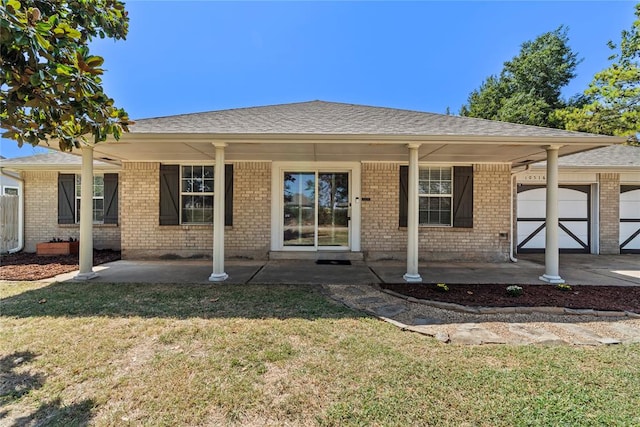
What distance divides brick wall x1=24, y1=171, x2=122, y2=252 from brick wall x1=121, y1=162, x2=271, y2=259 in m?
1.60

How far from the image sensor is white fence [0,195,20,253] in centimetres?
835

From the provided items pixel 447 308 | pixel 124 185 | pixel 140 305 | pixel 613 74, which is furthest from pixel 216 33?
pixel 613 74

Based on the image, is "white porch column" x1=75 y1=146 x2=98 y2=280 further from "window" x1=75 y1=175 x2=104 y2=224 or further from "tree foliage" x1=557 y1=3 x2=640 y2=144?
"tree foliage" x1=557 y1=3 x2=640 y2=144

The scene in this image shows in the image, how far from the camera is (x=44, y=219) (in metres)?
8.76

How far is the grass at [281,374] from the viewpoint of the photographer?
207 centimetres

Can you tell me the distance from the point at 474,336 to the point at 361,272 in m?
3.08

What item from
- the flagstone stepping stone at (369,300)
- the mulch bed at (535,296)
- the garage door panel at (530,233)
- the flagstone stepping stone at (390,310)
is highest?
the garage door panel at (530,233)

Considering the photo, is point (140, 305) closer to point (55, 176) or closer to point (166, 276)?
point (166, 276)

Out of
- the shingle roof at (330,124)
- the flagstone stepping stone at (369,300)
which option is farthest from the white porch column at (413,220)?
the flagstone stepping stone at (369,300)

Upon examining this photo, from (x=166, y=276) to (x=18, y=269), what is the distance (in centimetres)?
340

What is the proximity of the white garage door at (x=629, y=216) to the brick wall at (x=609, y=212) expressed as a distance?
260 mm

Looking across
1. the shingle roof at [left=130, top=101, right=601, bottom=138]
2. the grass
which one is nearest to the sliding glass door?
the shingle roof at [left=130, top=101, right=601, bottom=138]

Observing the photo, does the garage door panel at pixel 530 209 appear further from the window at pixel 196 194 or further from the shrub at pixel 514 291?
the window at pixel 196 194

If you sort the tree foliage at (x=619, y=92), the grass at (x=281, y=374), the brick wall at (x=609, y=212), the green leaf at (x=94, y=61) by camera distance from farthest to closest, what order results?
the tree foliage at (x=619, y=92) → the brick wall at (x=609, y=212) → the green leaf at (x=94, y=61) → the grass at (x=281, y=374)
